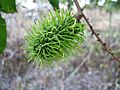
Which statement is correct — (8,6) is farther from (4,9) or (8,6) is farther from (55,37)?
(55,37)

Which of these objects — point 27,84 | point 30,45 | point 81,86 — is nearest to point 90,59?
point 81,86

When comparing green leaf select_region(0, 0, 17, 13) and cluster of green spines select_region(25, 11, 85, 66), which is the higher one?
green leaf select_region(0, 0, 17, 13)

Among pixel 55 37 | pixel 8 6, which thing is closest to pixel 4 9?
pixel 8 6

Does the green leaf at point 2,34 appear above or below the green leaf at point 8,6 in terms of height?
below

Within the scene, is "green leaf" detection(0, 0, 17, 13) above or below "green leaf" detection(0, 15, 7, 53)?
above

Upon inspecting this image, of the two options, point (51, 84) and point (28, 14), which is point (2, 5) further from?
point (28, 14)
